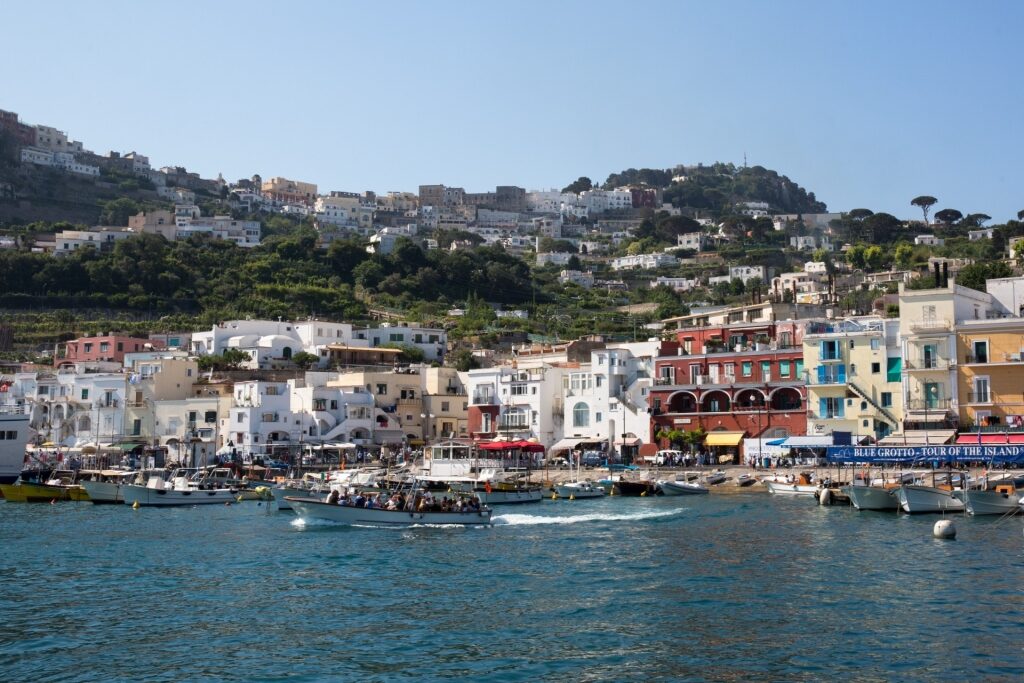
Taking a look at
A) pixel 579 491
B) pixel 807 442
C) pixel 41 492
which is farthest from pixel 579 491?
pixel 41 492

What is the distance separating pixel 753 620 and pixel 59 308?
3609 inches

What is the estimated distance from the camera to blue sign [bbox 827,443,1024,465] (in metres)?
49.4

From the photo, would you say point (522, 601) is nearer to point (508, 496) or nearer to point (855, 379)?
point (508, 496)

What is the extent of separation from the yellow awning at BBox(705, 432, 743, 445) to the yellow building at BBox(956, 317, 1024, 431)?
42.2 ft

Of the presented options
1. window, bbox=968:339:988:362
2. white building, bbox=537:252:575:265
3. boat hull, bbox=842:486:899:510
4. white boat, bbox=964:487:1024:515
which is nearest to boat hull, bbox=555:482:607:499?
boat hull, bbox=842:486:899:510

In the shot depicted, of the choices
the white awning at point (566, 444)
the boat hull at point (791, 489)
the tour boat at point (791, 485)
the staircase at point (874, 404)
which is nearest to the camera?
the boat hull at point (791, 489)

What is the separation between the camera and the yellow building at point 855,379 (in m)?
62.8

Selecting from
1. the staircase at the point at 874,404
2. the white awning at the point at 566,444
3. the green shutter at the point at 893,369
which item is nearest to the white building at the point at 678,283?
the white awning at the point at 566,444

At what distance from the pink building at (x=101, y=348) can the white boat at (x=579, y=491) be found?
42361mm

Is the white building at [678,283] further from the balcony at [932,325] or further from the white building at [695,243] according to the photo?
the balcony at [932,325]

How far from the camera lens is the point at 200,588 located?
30500 mm

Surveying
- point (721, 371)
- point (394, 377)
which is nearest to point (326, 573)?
point (721, 371)

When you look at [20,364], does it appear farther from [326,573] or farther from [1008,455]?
[1008,455]

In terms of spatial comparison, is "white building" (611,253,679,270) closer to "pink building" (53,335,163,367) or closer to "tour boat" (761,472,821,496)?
"pink building" (53,335,163,367)
